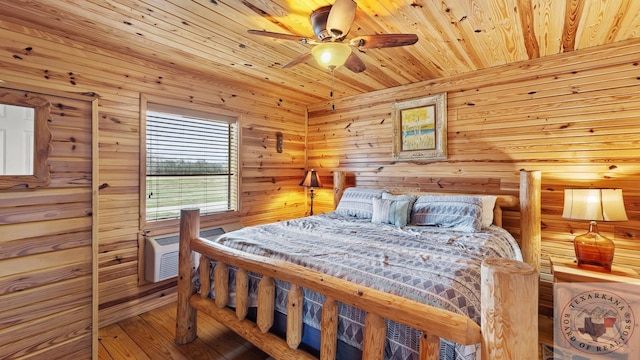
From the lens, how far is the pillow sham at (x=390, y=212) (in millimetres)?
2596

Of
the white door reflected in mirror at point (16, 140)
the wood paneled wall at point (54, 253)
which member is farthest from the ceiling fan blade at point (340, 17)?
the white door reflected in mirror at point (16, 140)

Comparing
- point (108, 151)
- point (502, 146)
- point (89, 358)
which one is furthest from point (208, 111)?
point (502, 146)

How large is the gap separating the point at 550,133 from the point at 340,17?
86.1 inches

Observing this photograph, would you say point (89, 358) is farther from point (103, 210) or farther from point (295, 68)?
point (295, 68)

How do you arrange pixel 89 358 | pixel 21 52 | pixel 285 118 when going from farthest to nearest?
pixel 285 118, pixel 21 52, pixel 89 358

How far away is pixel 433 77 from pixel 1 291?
3717mm

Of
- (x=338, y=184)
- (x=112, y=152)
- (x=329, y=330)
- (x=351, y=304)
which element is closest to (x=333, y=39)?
(x=351, y=304)

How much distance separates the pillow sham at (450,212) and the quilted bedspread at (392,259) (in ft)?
0.39

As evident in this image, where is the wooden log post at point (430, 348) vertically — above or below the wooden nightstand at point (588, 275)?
above

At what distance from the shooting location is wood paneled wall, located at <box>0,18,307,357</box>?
66.1 inches

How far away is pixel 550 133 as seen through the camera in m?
2.53

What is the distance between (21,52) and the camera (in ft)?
6.59

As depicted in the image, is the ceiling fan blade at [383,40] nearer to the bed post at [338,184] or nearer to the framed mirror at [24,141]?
the framed mirror at [24,141]

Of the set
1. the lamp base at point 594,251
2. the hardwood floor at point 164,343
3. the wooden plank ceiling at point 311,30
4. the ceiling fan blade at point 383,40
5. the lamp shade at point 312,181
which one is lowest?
the hardwood floor at point 164,343
